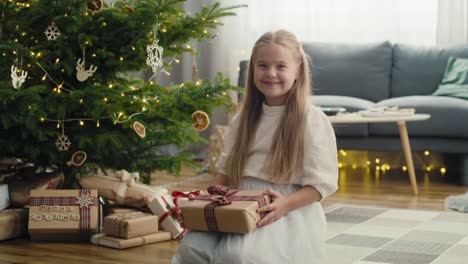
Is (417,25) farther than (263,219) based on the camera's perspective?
Yes

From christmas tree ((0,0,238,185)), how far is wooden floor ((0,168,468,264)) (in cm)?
42

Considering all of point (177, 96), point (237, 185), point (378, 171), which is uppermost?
point (177, 96)

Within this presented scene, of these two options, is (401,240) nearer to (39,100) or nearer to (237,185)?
(237,185)

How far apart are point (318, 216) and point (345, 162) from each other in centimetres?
318

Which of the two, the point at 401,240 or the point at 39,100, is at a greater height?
the point at 39,100

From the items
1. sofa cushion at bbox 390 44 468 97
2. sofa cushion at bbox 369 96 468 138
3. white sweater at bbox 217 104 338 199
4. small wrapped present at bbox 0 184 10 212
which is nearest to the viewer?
white sweater at bbox 217 104 338 199

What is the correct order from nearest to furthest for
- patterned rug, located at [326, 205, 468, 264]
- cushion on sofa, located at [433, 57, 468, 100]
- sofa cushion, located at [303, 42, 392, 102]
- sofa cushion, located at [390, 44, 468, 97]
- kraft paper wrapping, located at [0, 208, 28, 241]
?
patterned rug, located at [326, 205, 468, 264] < kraft paper wrapping, located at [0, 208, 28, 241] < cushion on sofa, located at [433, 57, 468, 100] < sofa cushion, located at [390, 44, 468, 97] < sofa cushion, located at [303, 42, 392, 102]

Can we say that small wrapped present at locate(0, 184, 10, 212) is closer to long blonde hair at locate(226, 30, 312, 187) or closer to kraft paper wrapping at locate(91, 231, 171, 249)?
kraft paper wrapping at locate(91, 231, 171, 249)

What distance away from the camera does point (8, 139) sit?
2936 mm

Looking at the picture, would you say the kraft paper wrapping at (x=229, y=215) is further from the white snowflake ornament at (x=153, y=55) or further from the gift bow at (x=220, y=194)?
the white snowflake ornament at (x=153, y=55)

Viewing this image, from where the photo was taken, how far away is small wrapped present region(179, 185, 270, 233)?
1883mm

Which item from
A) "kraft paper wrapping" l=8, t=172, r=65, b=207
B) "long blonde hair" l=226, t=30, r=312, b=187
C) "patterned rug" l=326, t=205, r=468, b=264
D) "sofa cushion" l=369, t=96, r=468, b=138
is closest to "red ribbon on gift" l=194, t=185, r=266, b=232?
"long blonde hair" l=226, t=30, r=312, b=187

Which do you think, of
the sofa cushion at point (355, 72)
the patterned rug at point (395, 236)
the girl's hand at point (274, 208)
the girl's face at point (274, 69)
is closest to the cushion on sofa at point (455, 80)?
the sofa cushion at point (355, 72)

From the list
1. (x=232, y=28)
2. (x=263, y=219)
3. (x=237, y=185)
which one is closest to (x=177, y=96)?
(x=237, y=185)
